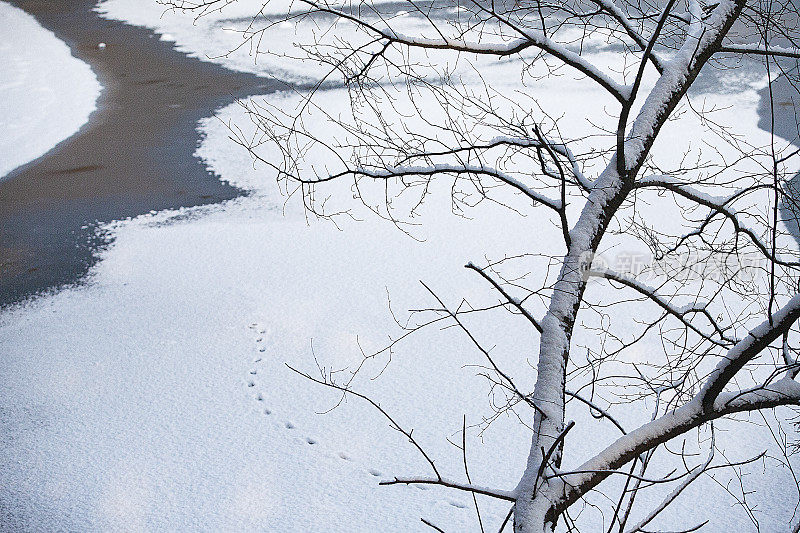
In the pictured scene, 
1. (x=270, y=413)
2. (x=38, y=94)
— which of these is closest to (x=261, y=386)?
(x=270, y=413)

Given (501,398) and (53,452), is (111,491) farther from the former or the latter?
(501,398)

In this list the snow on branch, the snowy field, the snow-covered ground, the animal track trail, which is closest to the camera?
the snow on branch

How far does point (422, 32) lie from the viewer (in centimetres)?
1736

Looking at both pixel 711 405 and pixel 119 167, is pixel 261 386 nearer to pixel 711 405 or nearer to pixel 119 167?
pixel 711 405

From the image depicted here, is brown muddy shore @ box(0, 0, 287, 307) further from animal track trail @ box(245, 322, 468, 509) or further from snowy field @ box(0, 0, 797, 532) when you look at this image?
animal track trail @ box(245, 322, 468, 509)

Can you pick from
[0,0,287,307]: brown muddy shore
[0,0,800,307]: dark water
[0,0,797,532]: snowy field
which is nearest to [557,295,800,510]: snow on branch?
[0,0,797,532]: snowy field

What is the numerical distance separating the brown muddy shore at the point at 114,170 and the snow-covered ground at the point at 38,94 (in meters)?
0.29

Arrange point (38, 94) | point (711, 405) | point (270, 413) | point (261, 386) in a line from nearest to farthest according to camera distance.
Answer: point (711, 405) → point (270, 413) → point (261, 386) → point (38, 94)

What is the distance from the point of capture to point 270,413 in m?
5.96

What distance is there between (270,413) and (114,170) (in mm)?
6575

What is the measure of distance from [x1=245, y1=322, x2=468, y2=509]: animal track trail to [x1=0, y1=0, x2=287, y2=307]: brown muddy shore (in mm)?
2752

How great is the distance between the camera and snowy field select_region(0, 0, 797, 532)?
199 inches

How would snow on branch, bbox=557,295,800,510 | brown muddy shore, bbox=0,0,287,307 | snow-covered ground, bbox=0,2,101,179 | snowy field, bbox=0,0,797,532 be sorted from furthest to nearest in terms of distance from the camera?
snow-covered ground, bbox=0,2,101,179
brown muddy shore, bbox=0,0,287,307
snowy field, bbox=0,0,797,532
snow on branch, bbox=557,295,800,510

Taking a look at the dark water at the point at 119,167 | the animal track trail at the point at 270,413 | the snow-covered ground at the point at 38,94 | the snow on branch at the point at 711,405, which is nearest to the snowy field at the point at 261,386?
the animal track trail at the point at 270,413
